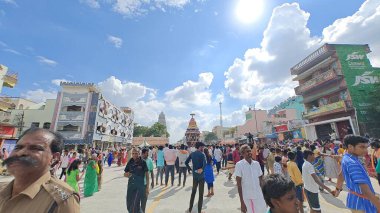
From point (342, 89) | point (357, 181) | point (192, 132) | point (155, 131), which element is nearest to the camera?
point (357, 181)

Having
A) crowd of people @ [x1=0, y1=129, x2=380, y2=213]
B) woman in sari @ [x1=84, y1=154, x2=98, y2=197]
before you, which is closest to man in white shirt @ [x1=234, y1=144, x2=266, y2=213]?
crowd of people @ [x1=0, y1=129, x2=380, y2=213]

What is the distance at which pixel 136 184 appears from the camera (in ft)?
16.0

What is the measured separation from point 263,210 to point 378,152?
5.53 meters

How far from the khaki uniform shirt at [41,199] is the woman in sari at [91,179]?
25.2 ft

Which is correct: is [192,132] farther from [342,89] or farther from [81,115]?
[342,89]

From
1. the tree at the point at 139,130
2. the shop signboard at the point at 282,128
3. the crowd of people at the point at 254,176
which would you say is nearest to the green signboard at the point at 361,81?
the shop signboard at the point at 282,128

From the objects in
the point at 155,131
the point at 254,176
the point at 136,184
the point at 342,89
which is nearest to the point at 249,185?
the point at 254,176

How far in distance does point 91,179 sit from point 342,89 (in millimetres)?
28111

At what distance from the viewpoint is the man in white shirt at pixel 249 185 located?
12.8 ft

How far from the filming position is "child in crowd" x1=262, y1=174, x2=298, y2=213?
6.20ft

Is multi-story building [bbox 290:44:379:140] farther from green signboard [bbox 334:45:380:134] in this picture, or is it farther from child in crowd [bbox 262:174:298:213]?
child in crowd [bbox 262:174:298:213]

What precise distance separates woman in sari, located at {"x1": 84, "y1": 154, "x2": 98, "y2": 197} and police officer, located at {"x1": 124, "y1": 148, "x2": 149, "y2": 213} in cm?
425

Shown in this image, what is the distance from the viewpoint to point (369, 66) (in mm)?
25625

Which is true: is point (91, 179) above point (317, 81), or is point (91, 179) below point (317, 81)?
below
